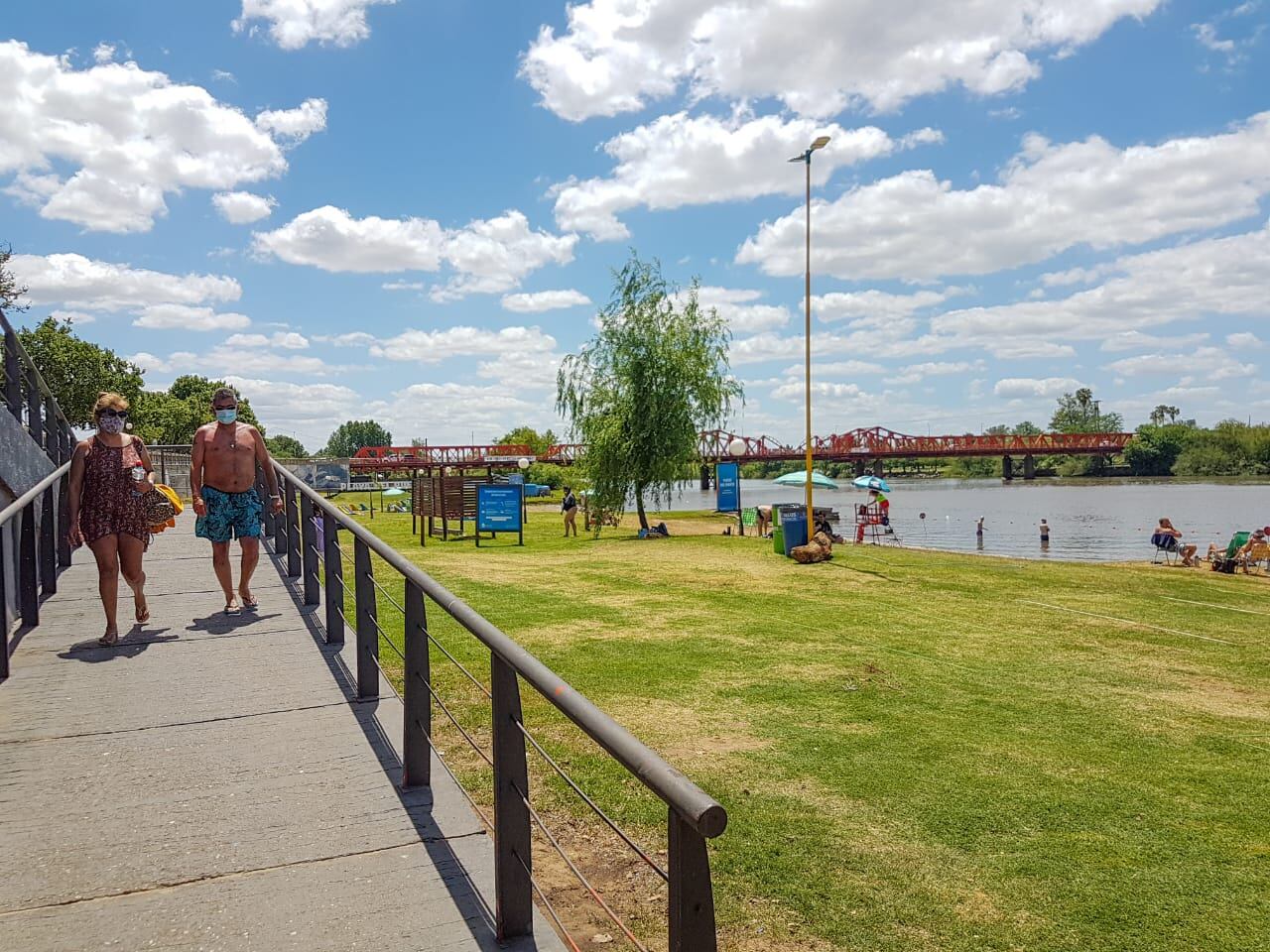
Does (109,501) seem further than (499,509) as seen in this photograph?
No

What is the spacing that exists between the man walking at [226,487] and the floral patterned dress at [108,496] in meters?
0.60

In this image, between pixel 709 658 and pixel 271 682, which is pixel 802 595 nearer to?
pixel 709 658

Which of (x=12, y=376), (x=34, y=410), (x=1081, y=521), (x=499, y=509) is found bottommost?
(x=1081, y=521)

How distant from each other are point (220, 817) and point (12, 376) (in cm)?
814

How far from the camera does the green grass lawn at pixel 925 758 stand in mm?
3648

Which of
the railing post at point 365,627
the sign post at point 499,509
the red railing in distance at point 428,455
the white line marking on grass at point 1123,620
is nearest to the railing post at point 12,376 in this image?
the railing post at point 365,627

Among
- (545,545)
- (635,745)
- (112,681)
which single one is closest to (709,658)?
(112,681)

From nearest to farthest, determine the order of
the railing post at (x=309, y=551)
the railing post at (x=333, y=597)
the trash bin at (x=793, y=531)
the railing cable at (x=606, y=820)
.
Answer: the railing cable at (x=606, y=820), the railing post at (x=333, y=597), the railing post at (x=309, y=551), the trash bin at (x=793, y=531)

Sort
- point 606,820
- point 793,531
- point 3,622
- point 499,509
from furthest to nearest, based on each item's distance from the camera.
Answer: point 499,509 < point 793,531 < point 3,622 < point 606,820

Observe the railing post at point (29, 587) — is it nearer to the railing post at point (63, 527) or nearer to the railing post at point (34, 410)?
the railing post at point (63, 527)

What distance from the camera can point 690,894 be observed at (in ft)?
5.56

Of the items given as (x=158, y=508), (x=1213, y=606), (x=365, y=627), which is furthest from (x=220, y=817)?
(x=1213, y=606)

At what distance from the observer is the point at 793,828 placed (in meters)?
4.35

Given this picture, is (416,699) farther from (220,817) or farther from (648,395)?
(648,395)
